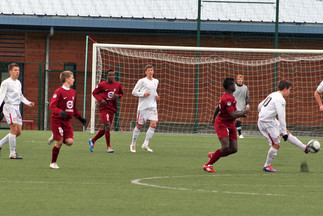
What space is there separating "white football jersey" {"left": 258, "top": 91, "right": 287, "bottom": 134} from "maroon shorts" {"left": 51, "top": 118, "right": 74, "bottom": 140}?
3.35m

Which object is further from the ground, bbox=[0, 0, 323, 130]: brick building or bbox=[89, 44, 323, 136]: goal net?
bbox=[0, 0, 323, 130]: brick building

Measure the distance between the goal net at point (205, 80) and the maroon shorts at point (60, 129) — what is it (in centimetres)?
1159

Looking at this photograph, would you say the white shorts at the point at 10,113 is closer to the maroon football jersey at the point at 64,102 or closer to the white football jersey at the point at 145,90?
the maroon football jersey at the point at 64,102

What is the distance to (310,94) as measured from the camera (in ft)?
76.8

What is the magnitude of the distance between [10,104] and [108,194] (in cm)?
509

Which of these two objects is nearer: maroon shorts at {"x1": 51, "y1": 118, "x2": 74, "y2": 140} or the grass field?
the grass field

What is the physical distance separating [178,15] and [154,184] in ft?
52.0

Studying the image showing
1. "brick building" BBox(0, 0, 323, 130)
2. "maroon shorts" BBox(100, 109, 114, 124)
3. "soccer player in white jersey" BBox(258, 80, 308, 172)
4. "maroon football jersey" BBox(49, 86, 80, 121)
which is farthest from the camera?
"brick building" BBox(0, 0, 323, 130)

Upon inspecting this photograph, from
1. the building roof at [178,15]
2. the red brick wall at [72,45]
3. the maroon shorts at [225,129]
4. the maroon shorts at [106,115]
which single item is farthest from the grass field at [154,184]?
the building roof at [178,15]

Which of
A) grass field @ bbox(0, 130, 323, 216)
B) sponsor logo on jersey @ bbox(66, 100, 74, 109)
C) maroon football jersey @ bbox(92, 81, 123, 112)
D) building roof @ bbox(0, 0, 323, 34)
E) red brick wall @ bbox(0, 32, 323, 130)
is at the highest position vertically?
building roof @ bbox(0, 0, 323, 34)

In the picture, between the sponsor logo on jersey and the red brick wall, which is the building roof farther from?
the sponsor logo on jersey

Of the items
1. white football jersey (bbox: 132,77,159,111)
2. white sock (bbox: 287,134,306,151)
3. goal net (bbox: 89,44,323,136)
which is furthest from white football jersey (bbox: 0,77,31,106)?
goal net (bbox: 89,44,323,136)

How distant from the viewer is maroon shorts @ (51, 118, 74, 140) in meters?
10.6

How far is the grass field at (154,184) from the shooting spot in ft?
22.6
